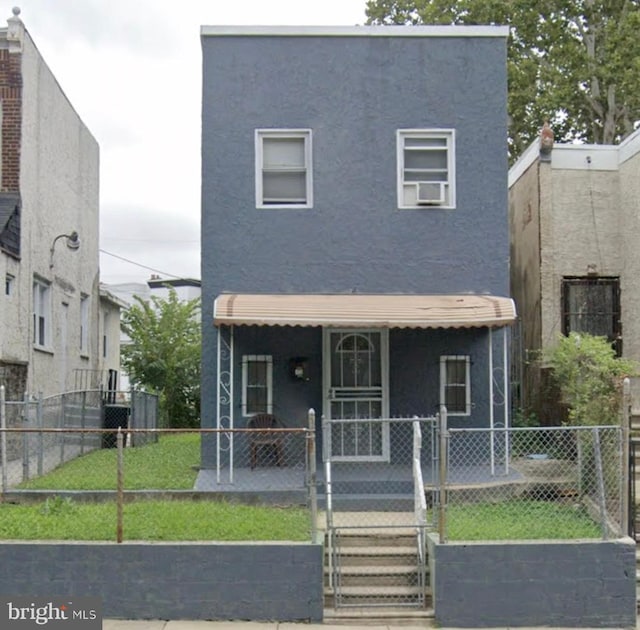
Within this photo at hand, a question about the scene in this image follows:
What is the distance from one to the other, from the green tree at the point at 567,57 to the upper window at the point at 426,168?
10.8 metres

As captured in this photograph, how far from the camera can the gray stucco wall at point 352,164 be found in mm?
13172

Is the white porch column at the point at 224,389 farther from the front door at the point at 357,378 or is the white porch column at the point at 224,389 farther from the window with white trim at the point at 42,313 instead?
the window with white trim at the point at 42,313

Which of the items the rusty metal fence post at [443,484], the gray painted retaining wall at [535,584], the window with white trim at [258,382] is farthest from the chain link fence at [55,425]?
the gray painted retaining wall at [535,584]

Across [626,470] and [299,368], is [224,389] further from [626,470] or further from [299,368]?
[626,470]

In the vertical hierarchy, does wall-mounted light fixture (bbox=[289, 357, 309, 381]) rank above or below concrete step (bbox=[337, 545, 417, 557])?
above

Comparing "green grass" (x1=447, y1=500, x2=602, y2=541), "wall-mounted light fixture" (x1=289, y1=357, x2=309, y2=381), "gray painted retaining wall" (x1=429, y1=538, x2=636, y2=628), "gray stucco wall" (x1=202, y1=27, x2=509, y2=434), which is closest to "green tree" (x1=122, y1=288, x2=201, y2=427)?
"wall-mounted light fixture" (x1=289, y1=357, x2=309, y2=381)

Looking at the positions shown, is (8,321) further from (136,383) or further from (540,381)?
(136,383)

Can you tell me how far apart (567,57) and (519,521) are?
16594mm

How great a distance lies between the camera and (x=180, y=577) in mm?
8969

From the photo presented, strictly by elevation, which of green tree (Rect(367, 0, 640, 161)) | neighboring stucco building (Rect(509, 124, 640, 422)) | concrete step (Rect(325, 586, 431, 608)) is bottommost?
concrete step (Rect(325, 586, 431, 608))

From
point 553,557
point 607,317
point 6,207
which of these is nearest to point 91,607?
point 553,557

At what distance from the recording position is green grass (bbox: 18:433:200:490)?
11.5m

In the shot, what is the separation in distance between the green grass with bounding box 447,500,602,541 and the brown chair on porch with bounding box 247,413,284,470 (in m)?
2.75

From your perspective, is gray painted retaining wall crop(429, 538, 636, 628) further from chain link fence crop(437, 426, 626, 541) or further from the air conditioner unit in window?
the air conditioner unit in window
